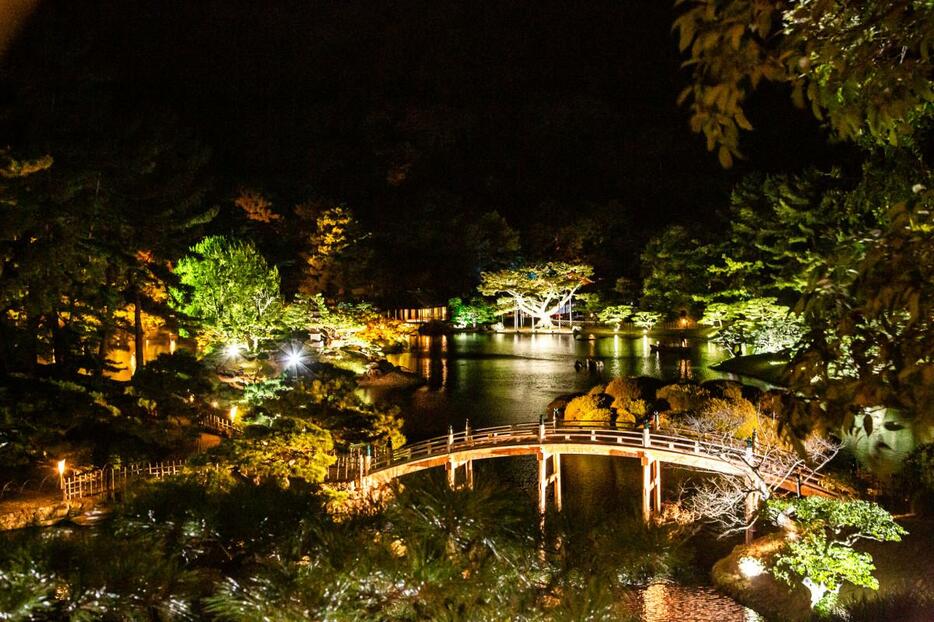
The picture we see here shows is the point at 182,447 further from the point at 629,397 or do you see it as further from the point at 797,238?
the point at 797,238

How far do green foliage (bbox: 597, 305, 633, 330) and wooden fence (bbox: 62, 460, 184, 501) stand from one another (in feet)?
108

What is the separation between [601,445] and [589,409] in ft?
13.9

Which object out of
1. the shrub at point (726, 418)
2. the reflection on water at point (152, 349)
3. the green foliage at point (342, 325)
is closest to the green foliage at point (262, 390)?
the green foliage at point (342, 325)

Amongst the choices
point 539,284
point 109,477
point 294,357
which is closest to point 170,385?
point 109,477

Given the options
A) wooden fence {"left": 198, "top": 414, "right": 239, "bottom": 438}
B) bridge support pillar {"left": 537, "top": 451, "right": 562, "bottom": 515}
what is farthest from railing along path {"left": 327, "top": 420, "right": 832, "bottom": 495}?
wooden fence {"left": 198, "top": 414, "right": 239, "bottom": 438}

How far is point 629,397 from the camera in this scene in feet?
60.8

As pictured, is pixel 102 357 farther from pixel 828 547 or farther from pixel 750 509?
pixel 828 547

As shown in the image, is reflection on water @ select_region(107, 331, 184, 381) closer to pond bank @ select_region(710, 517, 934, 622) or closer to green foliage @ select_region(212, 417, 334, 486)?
green foliage @ select_region(212, 417, 334, 486)

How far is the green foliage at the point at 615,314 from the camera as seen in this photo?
43.0m

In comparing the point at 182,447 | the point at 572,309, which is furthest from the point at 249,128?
the point at 182,447

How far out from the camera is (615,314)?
1706 inches

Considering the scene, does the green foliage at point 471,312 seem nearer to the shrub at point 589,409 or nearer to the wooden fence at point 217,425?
the shrub at point 589,409

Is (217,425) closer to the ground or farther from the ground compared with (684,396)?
closer to the ground

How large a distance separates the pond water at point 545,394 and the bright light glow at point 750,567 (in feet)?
1.87
